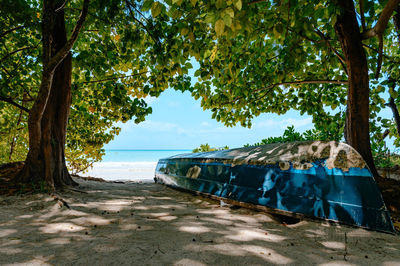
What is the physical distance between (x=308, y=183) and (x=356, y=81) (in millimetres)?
2600

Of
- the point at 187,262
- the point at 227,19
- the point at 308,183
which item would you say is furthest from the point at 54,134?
the point at 308,183

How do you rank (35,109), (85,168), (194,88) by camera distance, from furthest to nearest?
(85,168) → (194,88) → (35,109)

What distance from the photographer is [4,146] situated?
11.3 meters

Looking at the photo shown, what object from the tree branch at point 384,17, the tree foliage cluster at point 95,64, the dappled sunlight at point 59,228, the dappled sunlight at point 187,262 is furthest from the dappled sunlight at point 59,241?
the tree branch at point 384,17

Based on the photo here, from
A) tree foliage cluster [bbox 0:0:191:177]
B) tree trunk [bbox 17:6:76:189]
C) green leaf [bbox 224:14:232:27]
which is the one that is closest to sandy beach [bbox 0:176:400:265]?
tree trunk [bbox 17:6:76:189]

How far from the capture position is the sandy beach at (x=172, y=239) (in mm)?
1729

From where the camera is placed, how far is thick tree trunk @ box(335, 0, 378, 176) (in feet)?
13.1

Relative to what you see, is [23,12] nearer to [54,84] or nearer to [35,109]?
[54,84]

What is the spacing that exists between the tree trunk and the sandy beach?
1.18 meters

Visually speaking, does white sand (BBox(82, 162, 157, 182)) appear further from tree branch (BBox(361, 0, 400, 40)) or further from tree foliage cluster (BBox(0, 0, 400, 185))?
tree branch (BBox(361, 0, 400, 40))

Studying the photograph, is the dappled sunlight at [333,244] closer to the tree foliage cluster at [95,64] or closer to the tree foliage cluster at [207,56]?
the tree foliage cluster at [207,56]

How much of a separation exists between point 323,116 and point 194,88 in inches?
183

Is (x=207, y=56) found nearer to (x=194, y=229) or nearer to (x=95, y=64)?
(x=95, y=64)

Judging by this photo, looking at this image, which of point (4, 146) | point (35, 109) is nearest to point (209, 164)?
point (35, 109)
